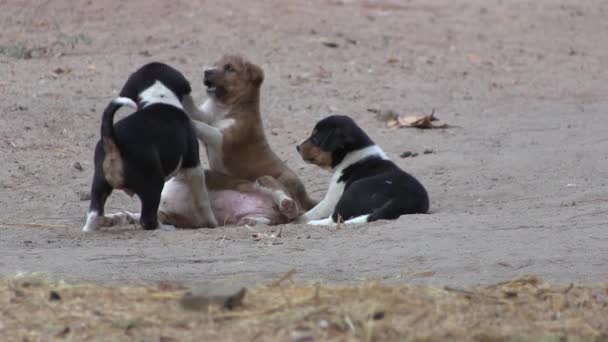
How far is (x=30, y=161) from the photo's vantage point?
1016cm

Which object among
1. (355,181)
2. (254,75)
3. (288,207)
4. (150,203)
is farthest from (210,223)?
(254,75)

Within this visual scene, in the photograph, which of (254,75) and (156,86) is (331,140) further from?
(156,86)

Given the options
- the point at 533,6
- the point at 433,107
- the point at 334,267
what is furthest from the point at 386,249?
the point at 533,6

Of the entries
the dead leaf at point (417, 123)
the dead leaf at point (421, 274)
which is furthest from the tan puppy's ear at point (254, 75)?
the dead leaf at point (421, 274)

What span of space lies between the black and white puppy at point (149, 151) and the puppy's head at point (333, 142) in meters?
1.16

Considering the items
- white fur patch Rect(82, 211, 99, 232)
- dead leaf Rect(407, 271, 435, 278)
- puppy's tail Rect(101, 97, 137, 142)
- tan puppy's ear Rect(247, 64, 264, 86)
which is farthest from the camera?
tan puppy's ear Rect(247, 64, 264, 86)

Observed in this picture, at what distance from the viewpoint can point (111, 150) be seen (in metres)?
7.68

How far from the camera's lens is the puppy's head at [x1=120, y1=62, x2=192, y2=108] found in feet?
27.8

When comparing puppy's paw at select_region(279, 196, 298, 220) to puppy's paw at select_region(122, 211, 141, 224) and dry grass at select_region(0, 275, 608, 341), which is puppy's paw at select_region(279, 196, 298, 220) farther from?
dry grass at select_region(0, 275, 608, 341)

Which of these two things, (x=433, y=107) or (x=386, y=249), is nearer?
(x=386, y=249)

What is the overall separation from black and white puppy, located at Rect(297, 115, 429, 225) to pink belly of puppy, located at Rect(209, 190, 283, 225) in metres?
0.25

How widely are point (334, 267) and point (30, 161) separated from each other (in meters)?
4.23

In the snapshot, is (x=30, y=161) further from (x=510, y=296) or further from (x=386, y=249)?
(x=510, y=296)

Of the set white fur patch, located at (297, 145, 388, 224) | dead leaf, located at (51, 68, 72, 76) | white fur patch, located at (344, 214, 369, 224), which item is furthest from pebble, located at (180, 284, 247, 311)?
dead leaf, located at (51, 68, 72, 76)
